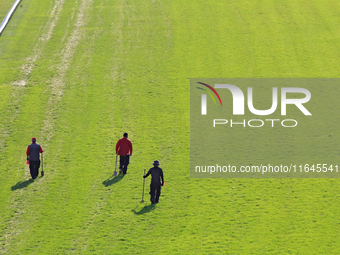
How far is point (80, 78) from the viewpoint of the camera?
3675 centimetres

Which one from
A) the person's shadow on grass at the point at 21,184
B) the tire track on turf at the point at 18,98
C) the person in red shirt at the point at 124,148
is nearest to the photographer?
the tire track on turf at the point at 18,98

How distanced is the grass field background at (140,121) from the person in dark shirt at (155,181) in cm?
43

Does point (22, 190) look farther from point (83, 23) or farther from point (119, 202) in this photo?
point (83, 23)

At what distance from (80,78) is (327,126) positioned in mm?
19825

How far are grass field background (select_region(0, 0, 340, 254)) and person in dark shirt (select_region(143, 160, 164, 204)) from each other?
1.41ft

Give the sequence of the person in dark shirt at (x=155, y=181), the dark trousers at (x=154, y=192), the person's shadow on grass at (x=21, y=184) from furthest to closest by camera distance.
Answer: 1. the person's shadow on grass at (x=21, y=184)
2. the dark trousers at (x=154, y=192)
3. the person in dark shirt at (x=155, y=181)

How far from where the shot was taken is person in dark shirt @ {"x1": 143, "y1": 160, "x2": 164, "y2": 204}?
1934 centimetres

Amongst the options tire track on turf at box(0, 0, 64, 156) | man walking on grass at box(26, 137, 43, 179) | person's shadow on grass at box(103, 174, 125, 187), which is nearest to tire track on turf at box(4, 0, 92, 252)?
tire track on turf at box(0, 0, 64, 156)

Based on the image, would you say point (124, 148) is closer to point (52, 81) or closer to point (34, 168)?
point (34, 168)

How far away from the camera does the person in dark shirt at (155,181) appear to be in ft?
63.5

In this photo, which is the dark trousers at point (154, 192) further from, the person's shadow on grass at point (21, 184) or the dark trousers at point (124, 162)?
the person's shadow on grass at point (21, 184)
